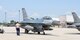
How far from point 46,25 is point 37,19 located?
306cm

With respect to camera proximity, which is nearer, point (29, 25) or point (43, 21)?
point (43, 21)

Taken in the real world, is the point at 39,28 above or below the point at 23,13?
below

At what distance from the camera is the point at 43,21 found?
136 feet

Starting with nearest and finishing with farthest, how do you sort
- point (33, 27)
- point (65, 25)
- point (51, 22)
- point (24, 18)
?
point (51, 22) < point (33, 27) < point (24, 18) < point (65, 25)

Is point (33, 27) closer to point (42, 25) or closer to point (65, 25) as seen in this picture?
point (42, 25)

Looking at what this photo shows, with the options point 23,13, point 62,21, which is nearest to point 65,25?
point 62,21

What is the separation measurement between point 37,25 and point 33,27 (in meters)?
0.92

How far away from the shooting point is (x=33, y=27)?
43.3 metres

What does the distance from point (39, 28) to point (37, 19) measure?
7.83 ft

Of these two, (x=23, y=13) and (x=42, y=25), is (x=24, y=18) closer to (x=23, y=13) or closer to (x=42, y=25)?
(x=23, y=13)

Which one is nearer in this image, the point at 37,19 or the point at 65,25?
the point at 37,19

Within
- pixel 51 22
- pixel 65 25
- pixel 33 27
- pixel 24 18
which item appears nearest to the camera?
pixel 51 22

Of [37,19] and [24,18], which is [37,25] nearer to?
[37,19]

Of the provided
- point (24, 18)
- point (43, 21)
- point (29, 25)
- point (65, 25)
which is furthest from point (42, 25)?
point (65, 25)
